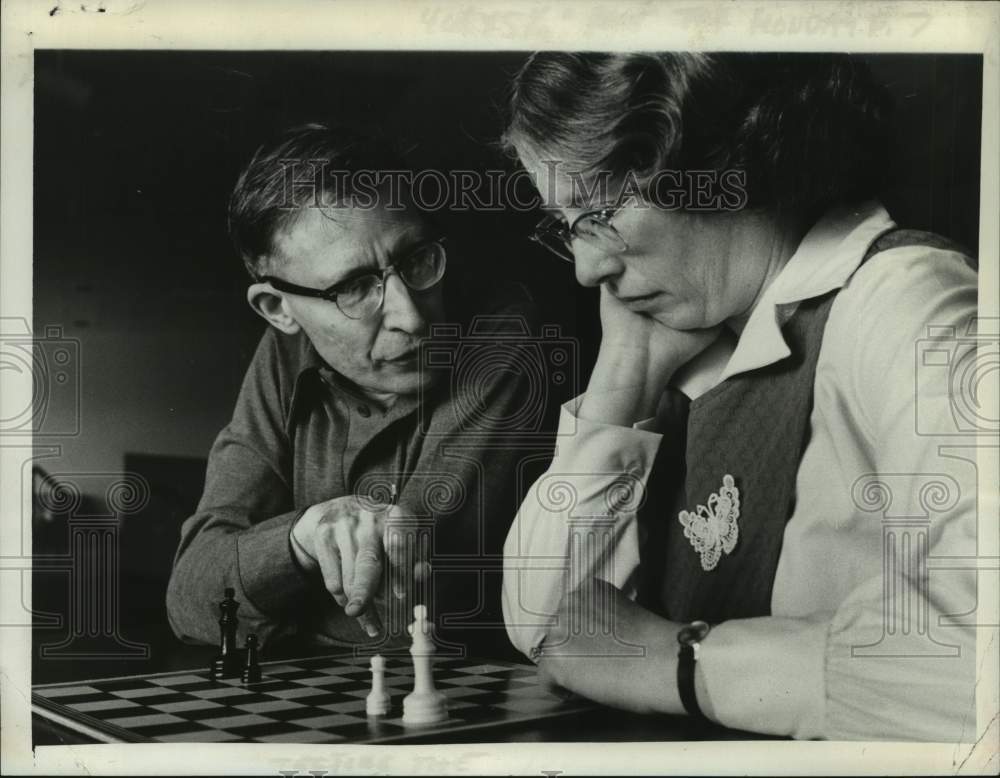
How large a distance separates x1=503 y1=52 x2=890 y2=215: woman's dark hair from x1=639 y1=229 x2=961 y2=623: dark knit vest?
285mm

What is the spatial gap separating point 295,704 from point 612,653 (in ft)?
2.86

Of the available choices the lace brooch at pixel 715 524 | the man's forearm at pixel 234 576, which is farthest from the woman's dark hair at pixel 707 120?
the man's forearm at pixel 234 576

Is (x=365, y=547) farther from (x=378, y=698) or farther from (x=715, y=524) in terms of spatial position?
(x=715, y=524)

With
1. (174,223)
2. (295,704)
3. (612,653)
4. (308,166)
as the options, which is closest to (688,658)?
(612,653)

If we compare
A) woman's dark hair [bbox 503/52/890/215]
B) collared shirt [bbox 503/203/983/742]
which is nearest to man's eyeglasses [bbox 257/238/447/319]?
woman's dark hair [bbox 503/52/890/215]

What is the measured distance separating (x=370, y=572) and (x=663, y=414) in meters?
0.92

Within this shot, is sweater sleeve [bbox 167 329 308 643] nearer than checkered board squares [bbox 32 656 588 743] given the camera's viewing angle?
No

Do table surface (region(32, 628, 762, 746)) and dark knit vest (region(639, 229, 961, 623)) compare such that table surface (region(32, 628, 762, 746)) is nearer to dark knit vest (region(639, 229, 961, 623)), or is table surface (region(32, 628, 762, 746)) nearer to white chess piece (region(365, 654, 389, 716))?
white chess piece (region(365, 654, 389, 716))

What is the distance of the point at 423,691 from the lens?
125 inches

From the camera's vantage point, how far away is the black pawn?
321cm

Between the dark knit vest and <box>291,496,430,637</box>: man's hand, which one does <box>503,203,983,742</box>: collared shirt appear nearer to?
the dark knit vest

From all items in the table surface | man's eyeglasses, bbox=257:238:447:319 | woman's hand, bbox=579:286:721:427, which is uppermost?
man's eyeglasses, bbox=257:238:447:319

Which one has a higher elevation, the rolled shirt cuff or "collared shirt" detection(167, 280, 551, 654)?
"collared shirt" detection(167, 280, 551, 654)

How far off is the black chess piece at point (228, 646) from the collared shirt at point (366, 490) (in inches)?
2.2
